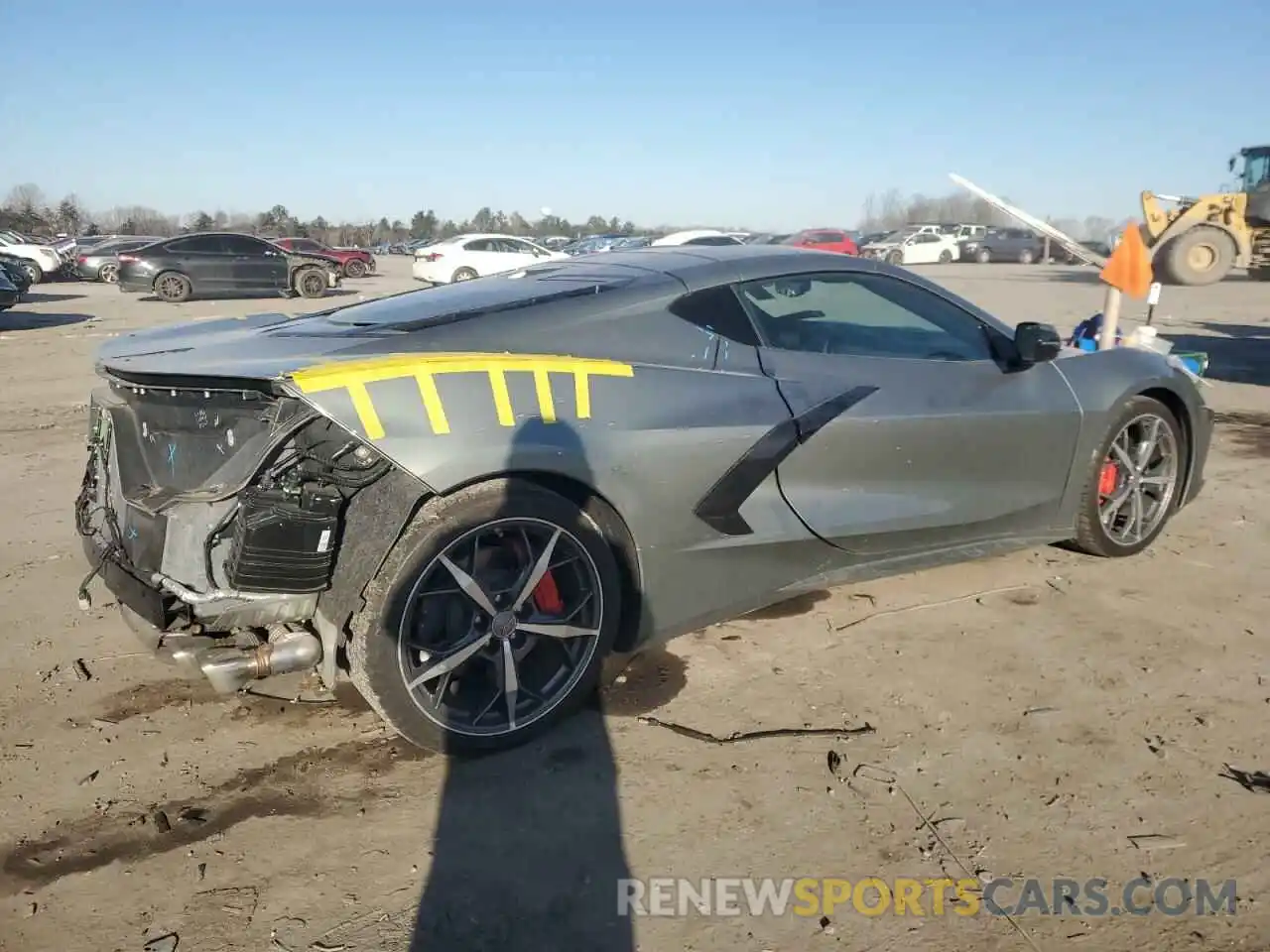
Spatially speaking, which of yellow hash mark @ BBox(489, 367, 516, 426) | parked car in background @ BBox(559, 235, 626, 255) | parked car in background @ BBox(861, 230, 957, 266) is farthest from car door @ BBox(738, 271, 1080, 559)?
parked car in background @ BBox(861, 230, 957, 266)

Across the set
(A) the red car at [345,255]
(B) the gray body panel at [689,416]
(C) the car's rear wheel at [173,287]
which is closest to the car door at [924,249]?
(A) the red car at [345,255]

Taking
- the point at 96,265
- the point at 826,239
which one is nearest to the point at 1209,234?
the point at 826,239

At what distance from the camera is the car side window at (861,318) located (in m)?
3.42

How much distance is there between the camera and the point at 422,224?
8125 cm

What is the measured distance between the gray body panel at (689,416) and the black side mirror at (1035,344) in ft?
0.36

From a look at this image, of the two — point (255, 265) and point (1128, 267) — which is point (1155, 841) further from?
point (255, 265)

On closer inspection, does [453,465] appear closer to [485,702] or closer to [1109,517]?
[485,702]

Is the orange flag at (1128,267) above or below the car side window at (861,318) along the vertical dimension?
above

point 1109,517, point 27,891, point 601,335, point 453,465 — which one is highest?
point 601,335

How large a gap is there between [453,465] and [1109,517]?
10.3 feet

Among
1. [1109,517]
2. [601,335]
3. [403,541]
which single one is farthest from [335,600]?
[1109,517]

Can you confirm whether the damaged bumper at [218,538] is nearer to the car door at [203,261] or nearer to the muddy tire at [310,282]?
the car door at [203,261]

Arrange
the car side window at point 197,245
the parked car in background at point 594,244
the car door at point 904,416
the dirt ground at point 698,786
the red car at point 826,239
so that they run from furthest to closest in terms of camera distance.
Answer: the parked car in background at point 594,244
the red car at point 826,239
the car side window at point 197,245
the car door at point 904,416
the dirt ground at point 698,786

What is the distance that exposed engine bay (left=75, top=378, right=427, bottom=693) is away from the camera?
8.52 ft
